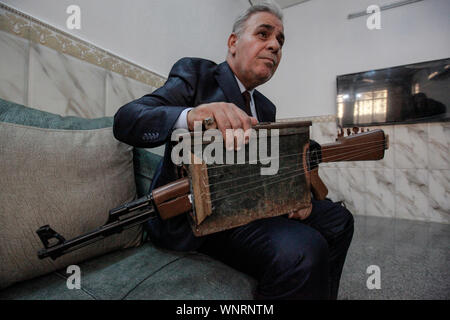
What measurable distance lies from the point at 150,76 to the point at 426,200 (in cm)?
288

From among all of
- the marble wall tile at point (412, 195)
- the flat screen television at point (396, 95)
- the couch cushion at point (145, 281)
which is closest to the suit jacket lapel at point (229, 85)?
the couch cushion at point (145, 281)

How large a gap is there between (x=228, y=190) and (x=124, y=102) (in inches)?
37.7

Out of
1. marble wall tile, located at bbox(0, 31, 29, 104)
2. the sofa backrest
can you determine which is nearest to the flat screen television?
the sofa backrest

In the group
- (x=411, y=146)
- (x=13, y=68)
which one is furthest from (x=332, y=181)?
(x=13, y=68)

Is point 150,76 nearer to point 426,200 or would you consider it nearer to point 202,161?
point 202,161

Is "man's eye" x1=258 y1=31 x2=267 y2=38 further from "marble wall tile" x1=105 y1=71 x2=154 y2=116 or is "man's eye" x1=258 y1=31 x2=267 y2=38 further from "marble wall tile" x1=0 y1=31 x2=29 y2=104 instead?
"marble wall tile" x1=0 y1=31 x2=29 y2=104

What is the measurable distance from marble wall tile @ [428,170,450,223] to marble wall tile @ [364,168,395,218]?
1.04 ft

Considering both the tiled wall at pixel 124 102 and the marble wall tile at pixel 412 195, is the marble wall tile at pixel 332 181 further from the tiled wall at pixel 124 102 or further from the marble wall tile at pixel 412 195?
the marble wall tile at pixel 412 195

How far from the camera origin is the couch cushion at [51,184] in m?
0.49

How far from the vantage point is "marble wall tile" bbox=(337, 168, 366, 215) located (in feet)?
7.51

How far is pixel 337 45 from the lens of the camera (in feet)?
7.95

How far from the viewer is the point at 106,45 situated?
1.08 m

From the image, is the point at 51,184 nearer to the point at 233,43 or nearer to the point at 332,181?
the point at 233,43
